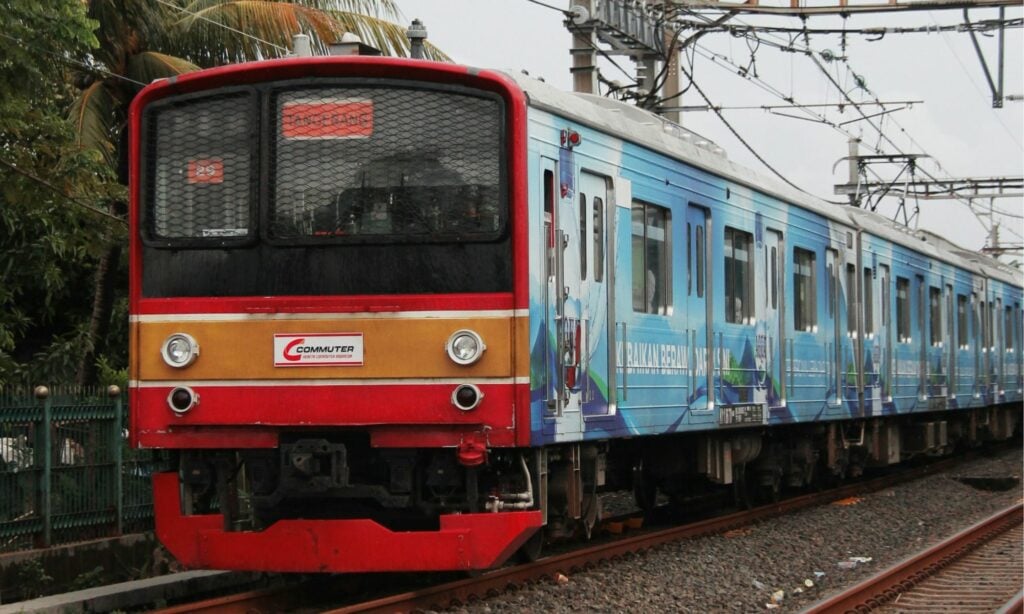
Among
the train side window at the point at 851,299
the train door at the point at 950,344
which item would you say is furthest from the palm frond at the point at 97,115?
the train door at the point at 950,344

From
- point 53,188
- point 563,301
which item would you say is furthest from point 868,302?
point 53,188

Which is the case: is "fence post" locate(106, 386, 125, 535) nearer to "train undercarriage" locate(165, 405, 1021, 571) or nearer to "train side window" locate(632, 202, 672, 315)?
"train undercarriage" locate(165, 405, 1021, 571)

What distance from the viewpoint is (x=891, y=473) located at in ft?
69.5

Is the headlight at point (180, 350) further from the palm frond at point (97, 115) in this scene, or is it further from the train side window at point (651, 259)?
the palm frond at point (97, 115)

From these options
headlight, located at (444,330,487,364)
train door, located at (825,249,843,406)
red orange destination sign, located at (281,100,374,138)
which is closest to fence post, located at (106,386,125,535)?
red orange destination sign, located at (281,100,374,138)

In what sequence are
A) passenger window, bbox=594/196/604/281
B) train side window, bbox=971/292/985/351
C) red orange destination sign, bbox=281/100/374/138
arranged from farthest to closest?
train side window, bbox=971/292/985/351 → passenger window, bbox=594/196/604/281 → red orange destination sign, bbox=281/100/374/138

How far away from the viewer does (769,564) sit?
1137cm

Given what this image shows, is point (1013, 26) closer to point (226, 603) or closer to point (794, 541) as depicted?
point (794, 541)

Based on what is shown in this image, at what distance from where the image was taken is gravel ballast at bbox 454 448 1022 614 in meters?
9.34

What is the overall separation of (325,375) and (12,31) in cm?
327

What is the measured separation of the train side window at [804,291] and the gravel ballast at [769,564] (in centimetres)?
182

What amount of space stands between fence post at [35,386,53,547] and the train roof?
12.6 ft

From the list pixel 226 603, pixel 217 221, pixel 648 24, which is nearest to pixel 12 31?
pixel 217 221

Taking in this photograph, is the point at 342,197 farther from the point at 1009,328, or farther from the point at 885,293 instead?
the point at 1009,328
